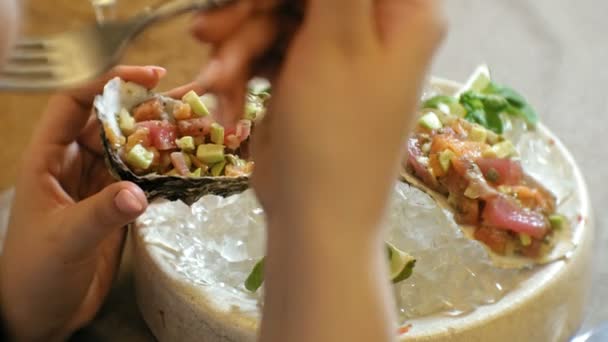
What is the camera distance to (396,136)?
0.44 meters

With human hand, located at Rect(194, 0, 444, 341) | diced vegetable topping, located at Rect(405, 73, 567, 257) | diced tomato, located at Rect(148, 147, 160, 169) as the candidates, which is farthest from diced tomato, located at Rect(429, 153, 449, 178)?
human hand, located at Rect(194, 0, 444, 341)

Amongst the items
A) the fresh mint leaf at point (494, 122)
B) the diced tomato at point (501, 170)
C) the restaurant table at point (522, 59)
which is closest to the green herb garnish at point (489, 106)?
the fresh mint leaf at point (494, 122)

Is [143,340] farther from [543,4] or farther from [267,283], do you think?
[543,4]

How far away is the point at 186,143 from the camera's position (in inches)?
33.4

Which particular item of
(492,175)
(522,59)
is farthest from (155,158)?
(522,59)

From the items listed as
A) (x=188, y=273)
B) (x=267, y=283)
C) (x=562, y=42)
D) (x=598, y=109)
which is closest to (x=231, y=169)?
(x=188, y=273)

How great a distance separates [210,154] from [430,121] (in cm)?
29

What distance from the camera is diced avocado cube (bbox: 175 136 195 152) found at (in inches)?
33.4

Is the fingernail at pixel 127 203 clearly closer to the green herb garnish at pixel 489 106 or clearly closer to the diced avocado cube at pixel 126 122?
the diced avocado cube at pixel 126 122

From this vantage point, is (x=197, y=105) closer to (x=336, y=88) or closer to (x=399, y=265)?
(x=399, y=265)

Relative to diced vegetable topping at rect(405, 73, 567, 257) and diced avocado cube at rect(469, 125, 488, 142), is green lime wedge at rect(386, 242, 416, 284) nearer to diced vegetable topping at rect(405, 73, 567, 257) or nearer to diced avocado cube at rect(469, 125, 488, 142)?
diced vegetable topping at rect(405, 73, 567, 257)

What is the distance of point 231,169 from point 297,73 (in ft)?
1.40

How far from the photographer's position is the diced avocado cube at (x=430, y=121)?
0.94m

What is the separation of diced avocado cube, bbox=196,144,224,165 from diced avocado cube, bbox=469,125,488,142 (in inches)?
→ 12.6
